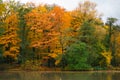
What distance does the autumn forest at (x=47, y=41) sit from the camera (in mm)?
52500

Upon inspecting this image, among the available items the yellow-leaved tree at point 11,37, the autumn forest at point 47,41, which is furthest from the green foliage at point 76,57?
the yellow-leaved tree at point 11,37

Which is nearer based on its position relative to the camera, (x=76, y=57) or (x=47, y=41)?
(x=76, y=57)

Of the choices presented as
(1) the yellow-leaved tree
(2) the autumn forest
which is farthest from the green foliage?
(1) the yellow-leaved tree

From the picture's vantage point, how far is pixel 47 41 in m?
53.8

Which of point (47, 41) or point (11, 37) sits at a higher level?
point (11, 37)

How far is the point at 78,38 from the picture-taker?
5747cm

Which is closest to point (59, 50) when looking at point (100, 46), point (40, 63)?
point (40, 63)

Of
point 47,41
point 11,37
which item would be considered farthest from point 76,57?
point 11,37

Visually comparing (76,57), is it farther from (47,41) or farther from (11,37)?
(11,37)

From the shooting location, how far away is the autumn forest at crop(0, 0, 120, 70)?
52500 mm

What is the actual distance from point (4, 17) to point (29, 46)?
6.55 meters

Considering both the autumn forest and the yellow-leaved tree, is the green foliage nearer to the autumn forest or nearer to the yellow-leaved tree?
the autumn forest

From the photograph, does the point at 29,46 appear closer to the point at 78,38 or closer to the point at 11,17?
the point at 11,17

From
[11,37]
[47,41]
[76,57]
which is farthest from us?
[47,41]
